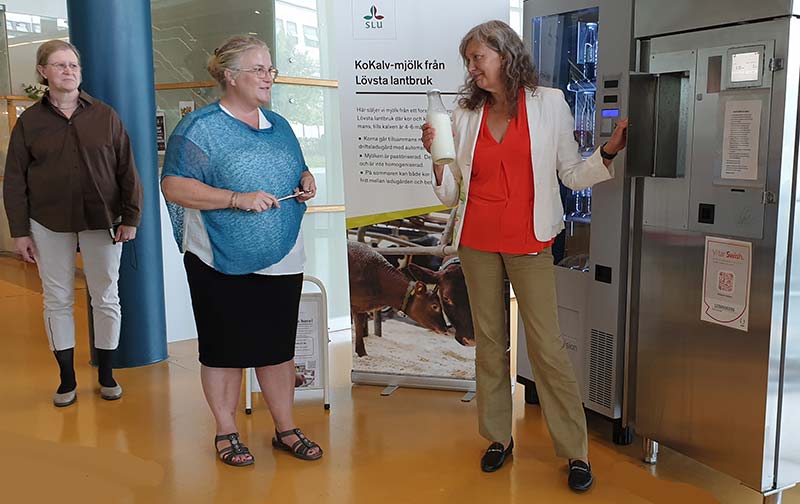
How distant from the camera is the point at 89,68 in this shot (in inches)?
175

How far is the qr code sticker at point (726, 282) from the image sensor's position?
280cm

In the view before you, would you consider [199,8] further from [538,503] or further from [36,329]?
[538,503]

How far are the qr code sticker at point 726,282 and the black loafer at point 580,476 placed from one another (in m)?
0.82

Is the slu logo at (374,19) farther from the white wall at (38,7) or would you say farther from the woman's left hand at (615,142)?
the white wall at (38,7)

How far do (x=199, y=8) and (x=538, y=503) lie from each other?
4069 millimetres

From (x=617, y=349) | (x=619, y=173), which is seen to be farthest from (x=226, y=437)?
(x=619, y=173)

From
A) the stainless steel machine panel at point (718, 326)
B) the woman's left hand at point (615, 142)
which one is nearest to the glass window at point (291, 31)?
the stainless steel machine panel at point (718, 326)

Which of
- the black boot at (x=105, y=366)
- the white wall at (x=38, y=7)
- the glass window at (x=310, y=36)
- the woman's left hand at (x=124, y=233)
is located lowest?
the black boot at (x=105, y=366)

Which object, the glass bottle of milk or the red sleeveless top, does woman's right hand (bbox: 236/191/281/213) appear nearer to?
the glass bottle of milk

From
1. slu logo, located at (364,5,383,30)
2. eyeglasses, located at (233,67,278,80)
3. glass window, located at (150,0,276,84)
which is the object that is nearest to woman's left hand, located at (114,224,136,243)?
eyeglasses, located at (233,67,278,80)

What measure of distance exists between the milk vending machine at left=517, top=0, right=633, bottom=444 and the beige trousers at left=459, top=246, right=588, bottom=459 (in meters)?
0.43

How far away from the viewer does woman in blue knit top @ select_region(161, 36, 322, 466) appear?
2.99m

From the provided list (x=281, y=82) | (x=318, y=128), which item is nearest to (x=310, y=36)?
(x=281, y=82)

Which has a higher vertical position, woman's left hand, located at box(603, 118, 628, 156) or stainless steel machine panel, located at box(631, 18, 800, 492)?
woman's left hand, located at box(603, 118, 628, 156)
